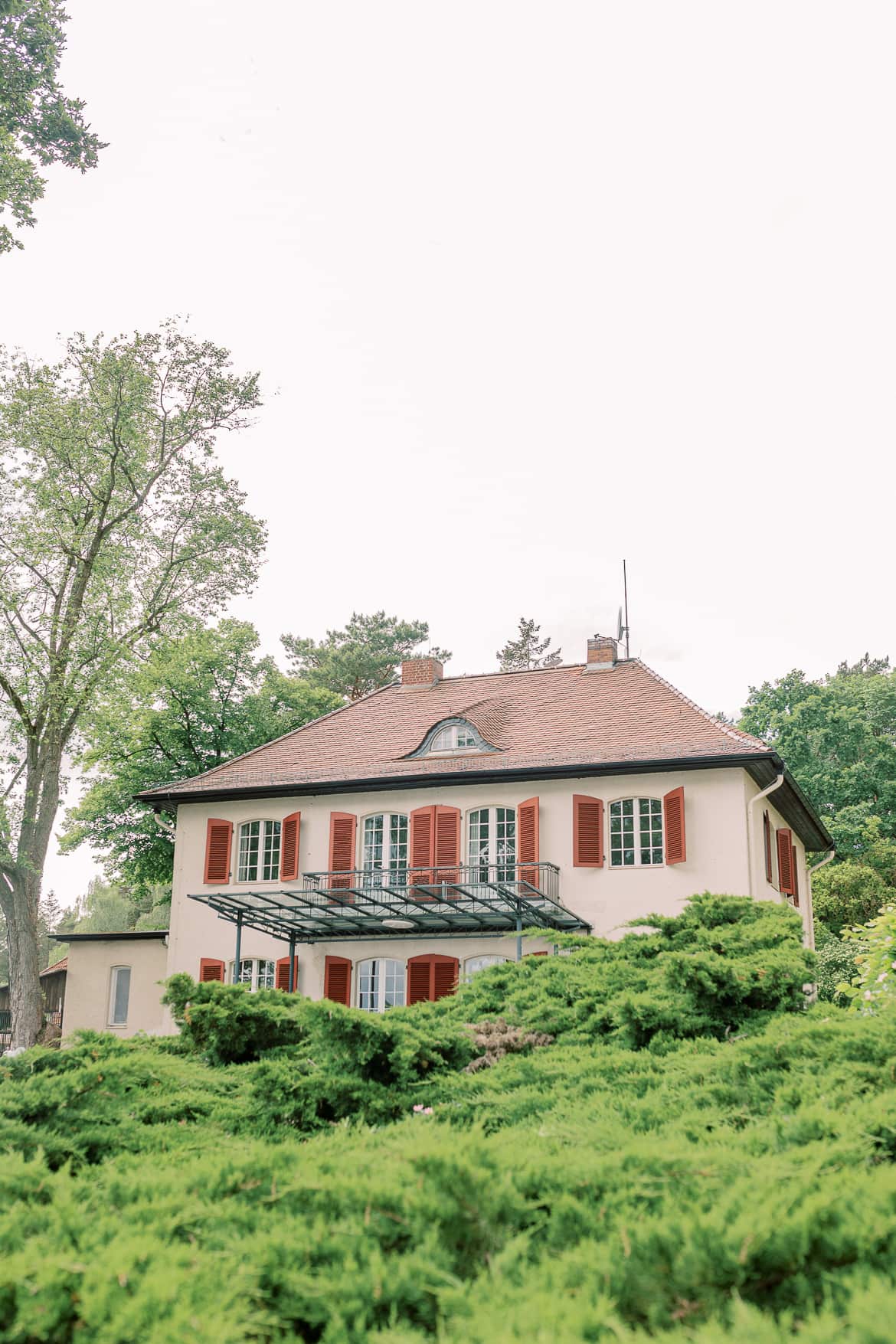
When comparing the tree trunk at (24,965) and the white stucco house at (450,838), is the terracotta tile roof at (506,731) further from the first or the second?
the tree trunk at (24,965)

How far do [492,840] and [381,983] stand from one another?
128 inches

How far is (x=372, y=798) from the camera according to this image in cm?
2083

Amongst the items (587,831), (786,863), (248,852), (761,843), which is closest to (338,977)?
(248,852)

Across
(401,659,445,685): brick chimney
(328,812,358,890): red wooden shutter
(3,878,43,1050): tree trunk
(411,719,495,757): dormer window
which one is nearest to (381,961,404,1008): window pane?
(328,812,358,890): red wooden shutter

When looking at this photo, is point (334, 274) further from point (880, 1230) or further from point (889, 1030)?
point (880, 1230)

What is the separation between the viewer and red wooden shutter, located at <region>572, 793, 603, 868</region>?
18.8 meters

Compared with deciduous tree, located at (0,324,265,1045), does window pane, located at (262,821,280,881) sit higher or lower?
lower

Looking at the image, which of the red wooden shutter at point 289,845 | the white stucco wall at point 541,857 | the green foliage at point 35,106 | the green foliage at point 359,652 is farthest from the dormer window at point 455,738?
the green foliage at point 359,652

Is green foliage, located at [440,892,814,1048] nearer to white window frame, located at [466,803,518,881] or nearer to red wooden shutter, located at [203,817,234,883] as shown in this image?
white window frame, located at [466,803,518,881]

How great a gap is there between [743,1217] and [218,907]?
16.4m

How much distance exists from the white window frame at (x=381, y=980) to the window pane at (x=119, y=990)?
20.8 feet

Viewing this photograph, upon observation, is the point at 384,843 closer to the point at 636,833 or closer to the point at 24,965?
the point at 636,833

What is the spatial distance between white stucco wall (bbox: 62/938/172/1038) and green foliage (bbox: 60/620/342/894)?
3715 mm

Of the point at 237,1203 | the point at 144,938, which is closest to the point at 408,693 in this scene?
the point at 144,938
